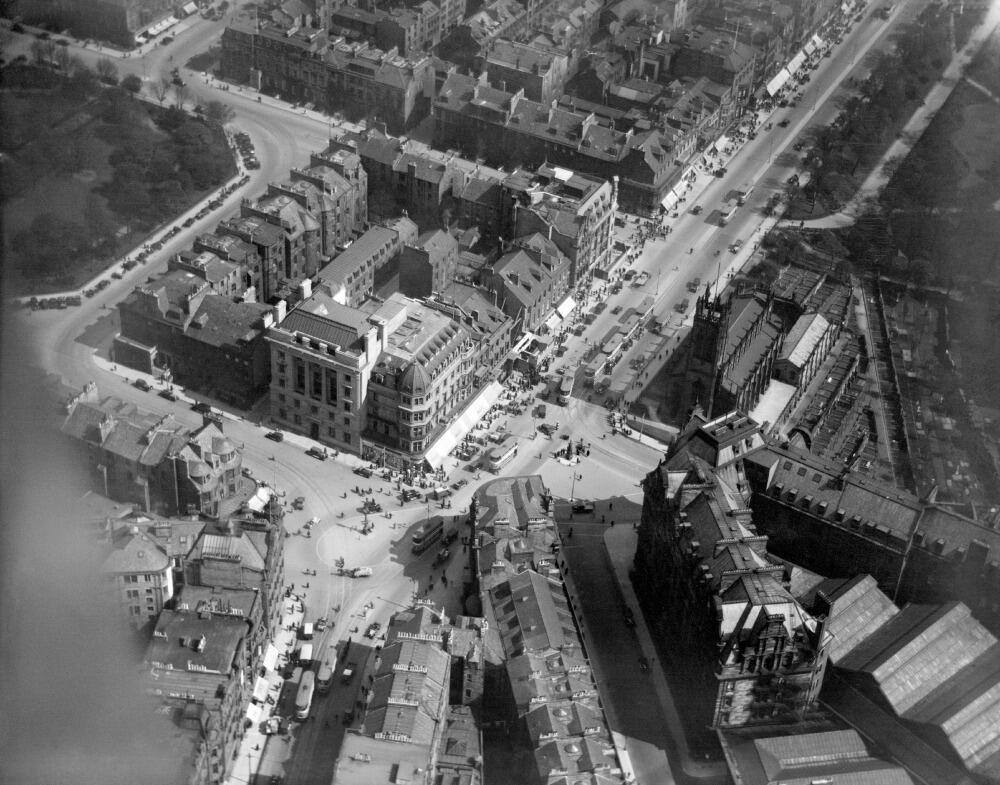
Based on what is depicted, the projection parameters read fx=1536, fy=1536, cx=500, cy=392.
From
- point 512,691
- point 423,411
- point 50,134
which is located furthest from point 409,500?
point 50,134

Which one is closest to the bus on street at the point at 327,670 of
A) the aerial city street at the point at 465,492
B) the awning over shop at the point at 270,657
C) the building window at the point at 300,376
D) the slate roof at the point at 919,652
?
the aerial city street at the point at 465,492

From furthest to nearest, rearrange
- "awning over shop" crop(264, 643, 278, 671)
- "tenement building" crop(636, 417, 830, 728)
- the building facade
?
the building facade < "awning over shop" crop(264, 643, 278, 671) < "tenement building" crop(636, 417, 830, 728)

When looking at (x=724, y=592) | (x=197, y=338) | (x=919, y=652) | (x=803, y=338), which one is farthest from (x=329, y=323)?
(x=919, y=652)

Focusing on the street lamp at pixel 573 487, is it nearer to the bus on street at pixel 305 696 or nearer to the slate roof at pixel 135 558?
the bus on street at pixel 305 696

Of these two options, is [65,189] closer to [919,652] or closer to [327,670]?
[327,670]

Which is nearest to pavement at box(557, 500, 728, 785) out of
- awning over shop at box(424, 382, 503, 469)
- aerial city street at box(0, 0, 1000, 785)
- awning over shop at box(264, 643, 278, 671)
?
aerial city street at box(0, 0, 1000, 785)

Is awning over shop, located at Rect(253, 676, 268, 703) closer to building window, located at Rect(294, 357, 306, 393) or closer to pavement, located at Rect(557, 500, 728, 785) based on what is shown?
pavement, located at Rect(557, 500, 728, 785)
